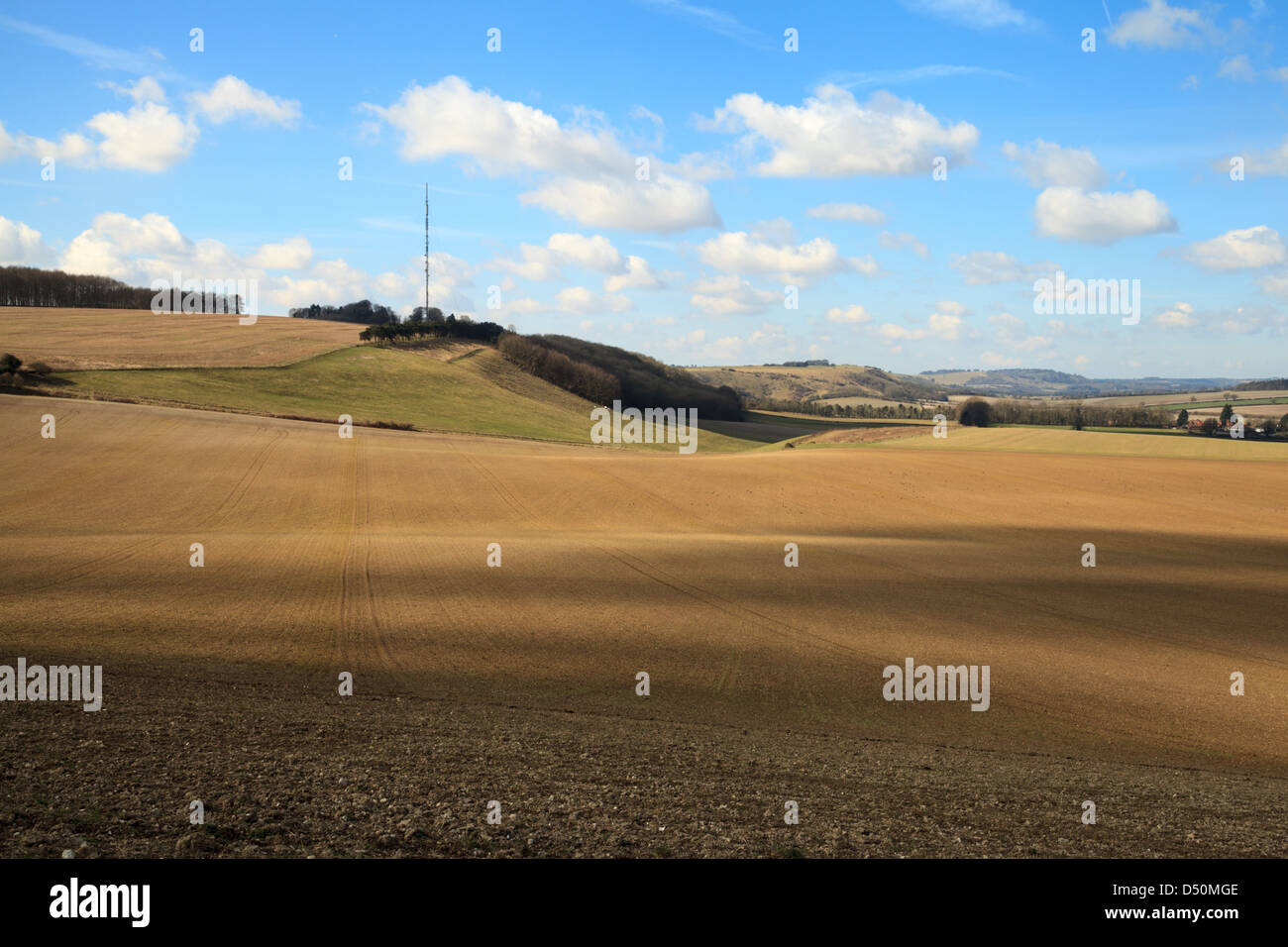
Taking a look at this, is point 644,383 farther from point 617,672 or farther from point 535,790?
point 535,790

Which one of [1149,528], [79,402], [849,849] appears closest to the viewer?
[849,849]

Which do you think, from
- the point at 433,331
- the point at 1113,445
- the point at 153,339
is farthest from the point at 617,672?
the point at 433,331

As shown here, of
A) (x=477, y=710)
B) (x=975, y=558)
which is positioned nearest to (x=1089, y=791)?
(x=477, y=710)

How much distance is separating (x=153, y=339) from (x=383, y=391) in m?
23.5

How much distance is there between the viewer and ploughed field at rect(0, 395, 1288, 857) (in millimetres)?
8227

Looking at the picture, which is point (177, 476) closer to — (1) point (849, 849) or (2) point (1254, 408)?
(1) point (849, 849)

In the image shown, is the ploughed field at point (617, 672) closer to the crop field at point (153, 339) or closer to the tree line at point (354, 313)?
the crop field at point (153, 339)

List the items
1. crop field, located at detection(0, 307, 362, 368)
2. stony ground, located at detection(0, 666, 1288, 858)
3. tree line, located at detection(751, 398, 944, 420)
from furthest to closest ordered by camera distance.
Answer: tree line, located at detection(751, 398, 944, 420) → crop field, located at detection(0, 307, 362, 368) → stony ground, located at detection(0, 666, 1288, 858)

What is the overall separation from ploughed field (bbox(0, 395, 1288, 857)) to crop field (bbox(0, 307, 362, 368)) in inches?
A: 1298

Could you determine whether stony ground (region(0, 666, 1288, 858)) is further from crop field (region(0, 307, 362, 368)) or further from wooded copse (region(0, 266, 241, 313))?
wooded copse (region(0, 266, 241, 313))

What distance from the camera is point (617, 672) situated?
14.6m

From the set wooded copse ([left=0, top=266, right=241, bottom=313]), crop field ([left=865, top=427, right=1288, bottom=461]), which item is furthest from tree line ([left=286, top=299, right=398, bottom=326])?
crop field ([left=865, top=427, right=1288, bottom=461])

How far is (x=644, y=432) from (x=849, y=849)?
2962 inches

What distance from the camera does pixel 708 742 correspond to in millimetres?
11125
